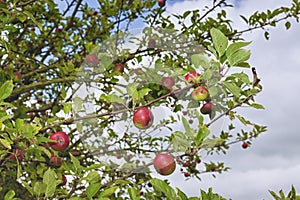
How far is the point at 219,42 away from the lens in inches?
47.1

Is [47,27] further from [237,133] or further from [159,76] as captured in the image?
A: [159,76]

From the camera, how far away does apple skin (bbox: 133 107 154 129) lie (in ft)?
4.15

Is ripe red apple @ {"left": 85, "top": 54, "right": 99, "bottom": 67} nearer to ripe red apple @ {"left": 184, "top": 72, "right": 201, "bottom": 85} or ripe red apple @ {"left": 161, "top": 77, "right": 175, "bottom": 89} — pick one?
ripe red apple @ {"left": 161, "top": 77, "right": 175, "bottom": 89}

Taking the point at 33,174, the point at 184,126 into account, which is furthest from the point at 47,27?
the point at 184,126

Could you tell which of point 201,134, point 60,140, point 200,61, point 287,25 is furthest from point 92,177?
point 287,25

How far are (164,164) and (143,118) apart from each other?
0.61 ft

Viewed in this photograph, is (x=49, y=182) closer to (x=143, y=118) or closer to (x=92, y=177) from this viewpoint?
(x=92, y=177)

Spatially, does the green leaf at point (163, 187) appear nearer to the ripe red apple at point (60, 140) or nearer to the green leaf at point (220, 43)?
the green leaf at point (220, 43)

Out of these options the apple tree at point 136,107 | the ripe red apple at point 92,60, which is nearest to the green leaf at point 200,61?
the apple tree at point 136,107

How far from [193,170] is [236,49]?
1.54 m

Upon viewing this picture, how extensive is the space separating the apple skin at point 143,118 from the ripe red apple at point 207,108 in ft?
0.63

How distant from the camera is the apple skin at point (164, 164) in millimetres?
1366

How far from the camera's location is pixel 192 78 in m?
1.25

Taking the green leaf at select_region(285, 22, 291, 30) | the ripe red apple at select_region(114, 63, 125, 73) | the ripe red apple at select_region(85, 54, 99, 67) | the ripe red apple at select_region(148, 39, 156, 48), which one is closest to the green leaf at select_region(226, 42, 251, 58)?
the ripe red apple at select_region(148, 39, 156, 48)
